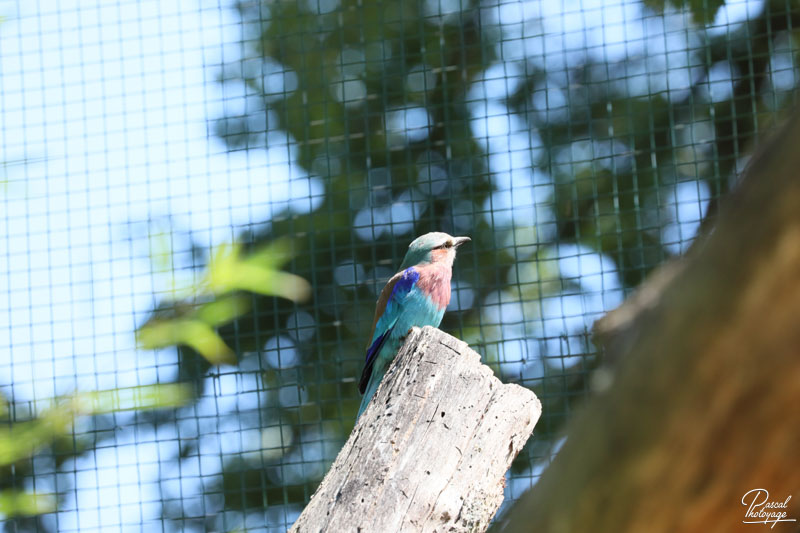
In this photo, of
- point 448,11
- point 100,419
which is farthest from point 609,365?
point 448,11

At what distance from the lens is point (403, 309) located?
272 cm

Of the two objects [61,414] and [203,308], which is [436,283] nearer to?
[203,308]

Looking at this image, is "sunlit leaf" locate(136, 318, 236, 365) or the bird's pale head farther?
the bird's pale head

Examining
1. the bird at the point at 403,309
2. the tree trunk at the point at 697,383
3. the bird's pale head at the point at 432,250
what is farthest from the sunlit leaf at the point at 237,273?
the bird's pale head at the point at 432,250

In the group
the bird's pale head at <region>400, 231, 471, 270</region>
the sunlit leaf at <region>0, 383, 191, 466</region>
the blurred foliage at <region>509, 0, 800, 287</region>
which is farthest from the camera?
the blurred foliage at <region>509, 0, 800, 287</region>

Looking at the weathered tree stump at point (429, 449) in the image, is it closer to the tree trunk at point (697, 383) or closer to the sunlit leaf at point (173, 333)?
the sunlit leaf at point (173, 333)

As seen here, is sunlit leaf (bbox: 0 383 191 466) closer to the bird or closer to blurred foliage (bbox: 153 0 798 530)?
the bird

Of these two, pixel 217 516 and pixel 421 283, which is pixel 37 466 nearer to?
pixel 217 516

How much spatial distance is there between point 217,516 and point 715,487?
350cm

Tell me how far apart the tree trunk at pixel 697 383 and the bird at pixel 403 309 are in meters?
2.13

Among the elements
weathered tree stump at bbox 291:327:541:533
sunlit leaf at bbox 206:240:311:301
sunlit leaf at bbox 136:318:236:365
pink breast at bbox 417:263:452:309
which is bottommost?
weathered tree stump at bbox 291:327:541:533

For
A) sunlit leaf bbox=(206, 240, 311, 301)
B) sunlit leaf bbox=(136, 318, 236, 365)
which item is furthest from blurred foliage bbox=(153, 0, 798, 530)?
sunlit leaf bbox=(136, 318, 236, 365)

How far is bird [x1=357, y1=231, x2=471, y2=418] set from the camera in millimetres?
2678

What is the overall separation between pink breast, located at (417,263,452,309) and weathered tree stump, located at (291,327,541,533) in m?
0.97
